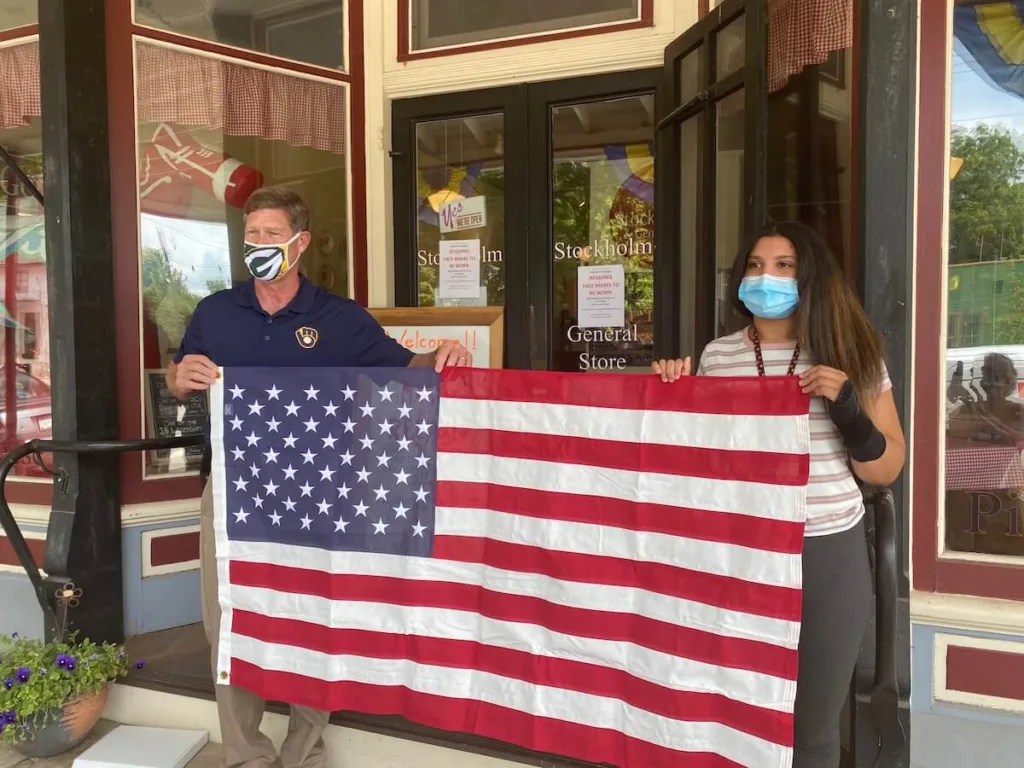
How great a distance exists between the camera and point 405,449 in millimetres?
2520

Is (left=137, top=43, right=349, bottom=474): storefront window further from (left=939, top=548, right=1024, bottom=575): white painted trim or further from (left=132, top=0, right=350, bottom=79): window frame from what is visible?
(left=939, top=548, right=1024, bottom=575): white painted trim

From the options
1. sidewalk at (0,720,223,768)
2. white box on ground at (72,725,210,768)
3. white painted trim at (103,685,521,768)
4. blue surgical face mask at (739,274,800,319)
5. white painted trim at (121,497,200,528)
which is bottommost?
sidewalk at (0,720,223,768)

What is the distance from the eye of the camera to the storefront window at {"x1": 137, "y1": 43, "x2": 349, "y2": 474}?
12.7 feet

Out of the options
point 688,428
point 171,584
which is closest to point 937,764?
point 688,428

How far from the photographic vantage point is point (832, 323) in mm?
1966

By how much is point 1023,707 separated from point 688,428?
156 centimetres

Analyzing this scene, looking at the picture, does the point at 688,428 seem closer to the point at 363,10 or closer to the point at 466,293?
the point at 466,293

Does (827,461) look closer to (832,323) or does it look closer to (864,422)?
(864,422)

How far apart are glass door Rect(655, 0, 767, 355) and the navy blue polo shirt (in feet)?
4.95

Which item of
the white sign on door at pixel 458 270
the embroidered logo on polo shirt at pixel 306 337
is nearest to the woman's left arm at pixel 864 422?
the embroidered logo on polo shirt at pixel 306 337

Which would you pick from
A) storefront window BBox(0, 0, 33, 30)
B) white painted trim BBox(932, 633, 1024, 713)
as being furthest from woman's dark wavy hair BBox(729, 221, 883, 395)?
storefront window BBox(0, 0, 33, 30)

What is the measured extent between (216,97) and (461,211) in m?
1.48

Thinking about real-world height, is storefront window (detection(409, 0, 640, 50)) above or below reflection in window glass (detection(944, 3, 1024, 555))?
above

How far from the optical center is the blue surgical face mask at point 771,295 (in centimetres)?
202
